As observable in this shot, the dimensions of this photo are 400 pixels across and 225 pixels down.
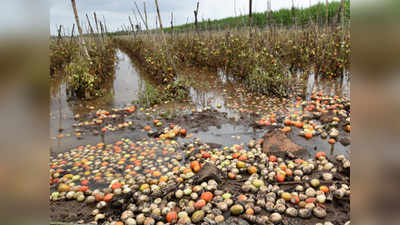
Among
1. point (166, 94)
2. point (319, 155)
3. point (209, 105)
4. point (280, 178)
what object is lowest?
point (280, 178)

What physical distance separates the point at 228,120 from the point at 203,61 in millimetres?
5261

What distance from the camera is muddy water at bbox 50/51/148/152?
405cm

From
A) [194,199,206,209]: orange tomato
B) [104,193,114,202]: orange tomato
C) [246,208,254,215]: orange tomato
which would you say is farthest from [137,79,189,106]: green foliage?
[246,208,254,215]: orange tomato

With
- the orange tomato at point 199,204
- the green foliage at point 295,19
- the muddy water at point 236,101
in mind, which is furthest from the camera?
the green foliage at point 295,19

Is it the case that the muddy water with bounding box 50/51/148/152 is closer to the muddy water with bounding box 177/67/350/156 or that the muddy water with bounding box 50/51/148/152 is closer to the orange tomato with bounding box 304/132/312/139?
the muddy water with bounding box 177/67/350/156

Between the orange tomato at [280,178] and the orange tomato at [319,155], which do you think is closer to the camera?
the orange tomato at [280,178]

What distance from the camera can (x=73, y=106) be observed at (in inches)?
227

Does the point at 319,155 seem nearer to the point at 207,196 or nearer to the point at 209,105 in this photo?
the point at 207,196

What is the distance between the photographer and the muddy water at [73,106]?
405 centimetres

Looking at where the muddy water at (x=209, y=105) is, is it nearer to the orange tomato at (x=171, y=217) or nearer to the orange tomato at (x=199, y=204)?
the orange tomato at (x=199, y=204)

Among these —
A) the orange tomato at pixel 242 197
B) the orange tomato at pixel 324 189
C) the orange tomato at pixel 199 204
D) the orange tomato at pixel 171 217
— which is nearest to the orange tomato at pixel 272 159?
the orange tomato at pixel 324 189

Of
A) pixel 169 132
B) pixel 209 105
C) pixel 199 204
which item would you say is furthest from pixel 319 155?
pixel 209 105

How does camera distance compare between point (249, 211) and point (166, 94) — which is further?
point (166, 94)
